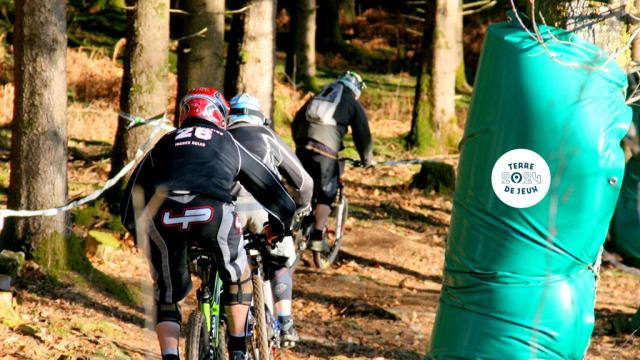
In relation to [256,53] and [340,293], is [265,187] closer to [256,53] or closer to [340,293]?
[340,293]

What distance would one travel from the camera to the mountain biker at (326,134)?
11367mm

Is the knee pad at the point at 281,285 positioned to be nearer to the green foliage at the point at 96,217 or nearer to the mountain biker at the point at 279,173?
the mountain biker at the point at 279,173

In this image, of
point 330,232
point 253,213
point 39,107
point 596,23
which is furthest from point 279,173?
point 330,232

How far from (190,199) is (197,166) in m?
0.20

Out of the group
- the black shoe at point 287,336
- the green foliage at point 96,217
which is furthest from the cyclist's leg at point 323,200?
the black shoe at point 287,336

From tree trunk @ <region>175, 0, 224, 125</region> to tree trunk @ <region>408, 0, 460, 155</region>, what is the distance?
586 centimetres

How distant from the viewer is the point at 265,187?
21.3 ft

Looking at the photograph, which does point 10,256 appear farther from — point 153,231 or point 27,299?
point 153,231

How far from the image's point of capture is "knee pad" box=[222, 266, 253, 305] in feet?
21.3

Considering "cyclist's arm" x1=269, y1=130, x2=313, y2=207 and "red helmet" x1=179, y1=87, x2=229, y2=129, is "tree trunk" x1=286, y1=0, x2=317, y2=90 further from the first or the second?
"red helmet" x1=179, y1=87, x2=229, y2=129

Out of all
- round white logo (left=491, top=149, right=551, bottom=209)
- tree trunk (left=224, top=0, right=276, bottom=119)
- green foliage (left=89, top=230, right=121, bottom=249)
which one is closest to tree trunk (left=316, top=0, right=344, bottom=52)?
tree trunk (left=224, top=0, right=276, bottom=119)

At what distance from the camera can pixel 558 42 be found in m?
5.36

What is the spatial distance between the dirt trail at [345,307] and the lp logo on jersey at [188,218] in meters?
1.74


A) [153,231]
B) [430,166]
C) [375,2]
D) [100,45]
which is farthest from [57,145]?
[375,2]
